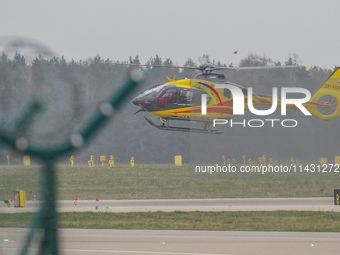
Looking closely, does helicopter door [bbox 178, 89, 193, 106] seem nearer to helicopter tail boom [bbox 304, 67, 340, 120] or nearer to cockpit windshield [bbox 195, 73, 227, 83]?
cockpit windshield [bbox 195, 73, 227, 83]

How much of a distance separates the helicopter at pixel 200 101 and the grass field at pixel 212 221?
23.3 meters

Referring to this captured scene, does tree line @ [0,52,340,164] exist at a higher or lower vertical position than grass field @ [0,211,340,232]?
higher

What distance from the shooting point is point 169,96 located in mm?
53094

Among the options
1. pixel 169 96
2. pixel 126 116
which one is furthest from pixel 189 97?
pixel 126 116

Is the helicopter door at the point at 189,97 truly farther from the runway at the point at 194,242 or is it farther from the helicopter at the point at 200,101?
the runway at the point at 194,242

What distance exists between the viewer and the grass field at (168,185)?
43.9m

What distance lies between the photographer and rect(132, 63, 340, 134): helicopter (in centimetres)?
5312

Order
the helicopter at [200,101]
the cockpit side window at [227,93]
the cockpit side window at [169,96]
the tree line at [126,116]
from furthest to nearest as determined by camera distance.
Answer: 1. the cockpit side window at [227,93]
2. the helicopter at [200,101]
3. the cockpit side window at [169,96]
4. the tree line at [126,116]

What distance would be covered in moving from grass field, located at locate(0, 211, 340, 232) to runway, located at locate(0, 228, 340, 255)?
163 cm

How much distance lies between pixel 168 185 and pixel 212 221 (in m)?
25.2

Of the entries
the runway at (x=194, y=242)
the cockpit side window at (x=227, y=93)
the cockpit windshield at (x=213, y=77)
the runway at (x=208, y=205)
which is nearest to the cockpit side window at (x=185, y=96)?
the cockpit windshield at (x=213, y=77)

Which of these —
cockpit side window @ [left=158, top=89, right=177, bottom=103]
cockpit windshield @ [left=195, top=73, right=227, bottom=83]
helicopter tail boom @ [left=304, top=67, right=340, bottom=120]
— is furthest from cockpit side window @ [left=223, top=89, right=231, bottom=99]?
helicopter tail boom @ [left=304, top=67, right=340, bottom=120]

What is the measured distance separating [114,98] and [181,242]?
15.8 meters

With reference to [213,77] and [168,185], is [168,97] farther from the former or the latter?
[168,185]
